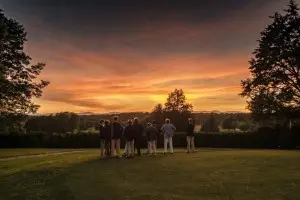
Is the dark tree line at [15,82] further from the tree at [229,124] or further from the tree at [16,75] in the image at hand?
the tree at [229,124]

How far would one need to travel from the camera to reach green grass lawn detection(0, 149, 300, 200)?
16.9 meters

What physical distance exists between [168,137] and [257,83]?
3461 cm

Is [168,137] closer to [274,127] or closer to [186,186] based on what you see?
[186,186]

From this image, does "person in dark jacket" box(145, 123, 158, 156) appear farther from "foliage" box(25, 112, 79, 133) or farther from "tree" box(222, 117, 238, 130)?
"tree" box(222, 117, 238, 130)

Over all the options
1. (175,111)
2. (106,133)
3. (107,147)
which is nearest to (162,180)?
(106,133)

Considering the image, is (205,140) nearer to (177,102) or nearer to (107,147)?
(107,147)

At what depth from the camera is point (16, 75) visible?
58.0 m

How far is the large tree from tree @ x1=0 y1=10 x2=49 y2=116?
→ 28296 mm

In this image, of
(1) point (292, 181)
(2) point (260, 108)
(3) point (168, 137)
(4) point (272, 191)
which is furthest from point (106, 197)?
(2) point (260, 108)

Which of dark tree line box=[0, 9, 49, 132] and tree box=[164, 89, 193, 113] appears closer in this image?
dark tree line box=[0, 9, 49, 132]

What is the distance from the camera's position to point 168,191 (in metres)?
17.5

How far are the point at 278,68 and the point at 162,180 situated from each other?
157ft

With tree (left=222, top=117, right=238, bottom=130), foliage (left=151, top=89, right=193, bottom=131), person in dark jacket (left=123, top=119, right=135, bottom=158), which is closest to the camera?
person in dark jacket (left=123, top=119, right=135, bottom=158)

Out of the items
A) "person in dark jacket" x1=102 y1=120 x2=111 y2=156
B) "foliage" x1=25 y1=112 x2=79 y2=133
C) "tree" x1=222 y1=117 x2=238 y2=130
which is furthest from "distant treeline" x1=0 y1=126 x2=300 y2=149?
"tree" x1=222 y1=117 x2=238 y2=130
